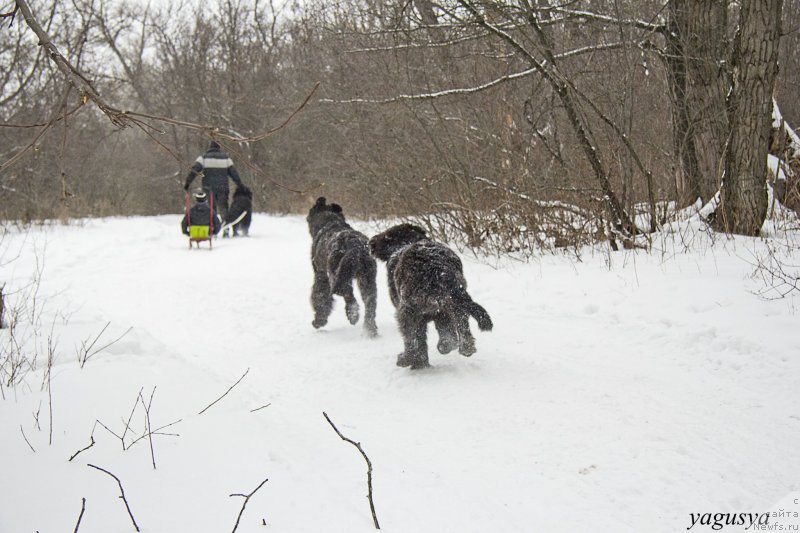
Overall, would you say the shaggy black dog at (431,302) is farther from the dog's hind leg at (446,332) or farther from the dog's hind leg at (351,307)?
the dog's hind leg at (351,307)

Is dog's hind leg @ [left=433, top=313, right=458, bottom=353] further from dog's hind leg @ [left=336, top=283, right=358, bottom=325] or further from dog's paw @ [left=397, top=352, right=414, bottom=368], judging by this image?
dog's hind leg @ [left=336, top=283, right=358, bottom=325]

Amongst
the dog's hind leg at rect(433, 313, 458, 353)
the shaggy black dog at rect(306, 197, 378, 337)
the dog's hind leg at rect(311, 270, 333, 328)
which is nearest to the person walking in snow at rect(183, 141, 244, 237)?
the shaggy black dog at rect(306, 197, 378, 337)

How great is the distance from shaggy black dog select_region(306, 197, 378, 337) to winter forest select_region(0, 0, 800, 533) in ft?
0.10

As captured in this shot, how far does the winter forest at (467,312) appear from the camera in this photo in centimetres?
297

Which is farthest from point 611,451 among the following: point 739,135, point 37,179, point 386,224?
point 37,179

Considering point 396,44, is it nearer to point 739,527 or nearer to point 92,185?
point 739,527

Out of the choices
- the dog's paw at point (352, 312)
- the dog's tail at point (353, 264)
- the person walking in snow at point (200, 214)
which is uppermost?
the person walking in snow at point (200, 214)

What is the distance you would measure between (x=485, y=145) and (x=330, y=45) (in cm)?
380

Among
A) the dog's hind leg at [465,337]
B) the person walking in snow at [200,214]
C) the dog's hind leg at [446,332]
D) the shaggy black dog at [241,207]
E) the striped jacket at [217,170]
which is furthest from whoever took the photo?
the striped jacket at [217,170]

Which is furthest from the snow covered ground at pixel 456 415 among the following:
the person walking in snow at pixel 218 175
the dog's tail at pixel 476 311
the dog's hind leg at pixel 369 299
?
the person walking in snow at pixel 218 175

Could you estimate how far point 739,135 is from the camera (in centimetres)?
736

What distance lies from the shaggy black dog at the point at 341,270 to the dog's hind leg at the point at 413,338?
139 cm

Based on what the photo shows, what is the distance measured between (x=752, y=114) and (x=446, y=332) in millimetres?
5205

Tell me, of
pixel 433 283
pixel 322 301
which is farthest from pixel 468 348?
pixel 322 301
